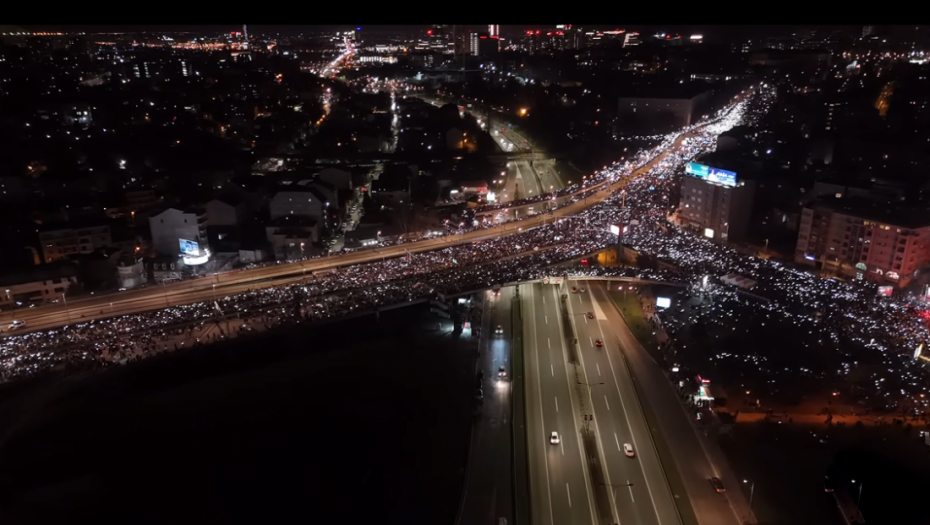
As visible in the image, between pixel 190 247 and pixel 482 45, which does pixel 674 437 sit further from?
pixel 482 45

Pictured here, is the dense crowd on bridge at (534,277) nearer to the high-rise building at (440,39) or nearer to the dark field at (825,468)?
the dark field at (825,468)

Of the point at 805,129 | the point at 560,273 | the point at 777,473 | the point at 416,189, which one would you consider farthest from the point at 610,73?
the point at 777,473

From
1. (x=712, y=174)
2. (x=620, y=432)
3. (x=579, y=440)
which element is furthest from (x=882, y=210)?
(x=579, y=440)

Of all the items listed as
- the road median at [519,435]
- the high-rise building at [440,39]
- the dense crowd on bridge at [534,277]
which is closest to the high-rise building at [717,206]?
the dense crowd on bridge at [534,277]

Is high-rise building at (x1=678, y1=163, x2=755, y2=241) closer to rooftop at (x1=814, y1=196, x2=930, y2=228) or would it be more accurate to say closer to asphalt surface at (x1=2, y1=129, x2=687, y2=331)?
rooftop at (x1=814, y1=196, x2=930, y2=228)

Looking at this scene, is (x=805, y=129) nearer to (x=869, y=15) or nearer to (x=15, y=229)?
(x=869, y=15)

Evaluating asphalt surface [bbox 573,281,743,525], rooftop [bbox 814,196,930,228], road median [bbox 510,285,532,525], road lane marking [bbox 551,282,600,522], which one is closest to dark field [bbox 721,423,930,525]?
asphalt surface [bbox 573,281,743,525]
